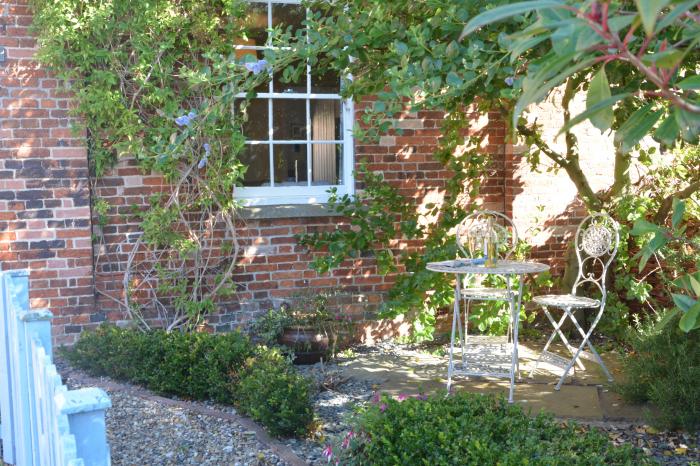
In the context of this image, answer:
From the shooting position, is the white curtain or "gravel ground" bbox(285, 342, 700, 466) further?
the white curtain

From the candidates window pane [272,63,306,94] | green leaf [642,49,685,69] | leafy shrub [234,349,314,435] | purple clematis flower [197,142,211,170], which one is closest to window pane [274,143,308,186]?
window pane [272,63,306,94]

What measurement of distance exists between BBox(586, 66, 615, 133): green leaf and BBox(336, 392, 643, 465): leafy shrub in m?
1.69

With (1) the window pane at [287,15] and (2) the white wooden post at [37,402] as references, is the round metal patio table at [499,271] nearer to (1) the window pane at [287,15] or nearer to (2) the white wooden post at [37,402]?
(1) the window pane at [287,15]

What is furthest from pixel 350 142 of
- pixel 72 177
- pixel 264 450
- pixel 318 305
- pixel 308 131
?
pixel 264 450

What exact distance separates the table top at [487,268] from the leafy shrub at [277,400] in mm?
1250

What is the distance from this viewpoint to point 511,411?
141 inches

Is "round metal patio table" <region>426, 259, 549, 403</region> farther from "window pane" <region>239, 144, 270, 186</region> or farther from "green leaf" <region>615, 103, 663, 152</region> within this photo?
"green leaf" <region>615, 103, 663, 152</region>

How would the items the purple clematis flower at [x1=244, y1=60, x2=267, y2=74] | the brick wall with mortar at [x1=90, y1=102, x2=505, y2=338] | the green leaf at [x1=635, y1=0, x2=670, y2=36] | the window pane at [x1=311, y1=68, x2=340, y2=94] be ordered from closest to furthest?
1. the green leaf at [x1=635, y1=0, x2=670, y2=36]
2. the purple clematis flower at [x1=244, y1=60, x2=267, y2=74]
3. the brick wall with mortar at [x1=90, y1=102, x2=505, y2=338]
4. the window pane at [x1=311, y1=68, x2=340, y2=94]

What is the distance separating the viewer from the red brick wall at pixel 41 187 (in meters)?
5.66

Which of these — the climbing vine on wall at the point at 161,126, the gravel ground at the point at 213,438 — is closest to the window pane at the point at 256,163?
the climbing vine on wall at the point at 161,126

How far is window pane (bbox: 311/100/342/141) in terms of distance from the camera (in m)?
6.66

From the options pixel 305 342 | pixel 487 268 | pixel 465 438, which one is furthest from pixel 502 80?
pixel 305 342

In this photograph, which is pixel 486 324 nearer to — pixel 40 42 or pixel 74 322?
pixel 74 322

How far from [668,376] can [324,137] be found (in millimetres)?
3397
